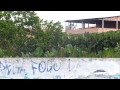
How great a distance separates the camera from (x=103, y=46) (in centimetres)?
2061

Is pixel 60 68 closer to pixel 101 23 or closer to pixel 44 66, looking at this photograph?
pixel 44 66

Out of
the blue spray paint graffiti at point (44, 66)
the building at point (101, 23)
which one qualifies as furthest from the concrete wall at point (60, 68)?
the building at point (101, 23)

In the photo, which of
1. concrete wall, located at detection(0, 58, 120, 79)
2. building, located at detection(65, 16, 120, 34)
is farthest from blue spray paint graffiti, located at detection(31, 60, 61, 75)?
building, located at detection(65, 16, 120, 34)

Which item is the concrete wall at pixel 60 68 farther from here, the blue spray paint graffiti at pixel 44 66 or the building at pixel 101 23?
the building at pixel 101 23

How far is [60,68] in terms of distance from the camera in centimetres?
1343

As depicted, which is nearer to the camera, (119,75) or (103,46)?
(119,75)

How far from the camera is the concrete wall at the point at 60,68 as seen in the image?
43.7 feet

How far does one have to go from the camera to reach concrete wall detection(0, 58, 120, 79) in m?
13.3

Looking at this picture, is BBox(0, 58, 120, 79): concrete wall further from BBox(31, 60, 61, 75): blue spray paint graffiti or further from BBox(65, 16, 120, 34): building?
BBox(65, 16, 120, 34): building

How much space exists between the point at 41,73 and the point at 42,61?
48 cm

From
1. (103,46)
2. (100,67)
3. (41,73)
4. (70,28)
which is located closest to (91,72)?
(100,67)
